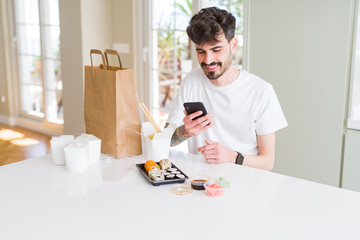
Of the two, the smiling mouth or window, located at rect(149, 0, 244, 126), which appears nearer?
the smiling mouth

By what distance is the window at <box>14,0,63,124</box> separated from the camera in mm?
5113

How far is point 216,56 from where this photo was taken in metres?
1.98

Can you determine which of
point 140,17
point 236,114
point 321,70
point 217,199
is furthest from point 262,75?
point 217,199

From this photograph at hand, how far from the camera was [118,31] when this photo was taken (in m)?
4.34

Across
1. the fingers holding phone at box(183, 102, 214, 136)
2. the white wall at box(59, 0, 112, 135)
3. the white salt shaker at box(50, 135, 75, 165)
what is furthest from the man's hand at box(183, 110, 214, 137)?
the white wall at box(59, 0, 112, 135)

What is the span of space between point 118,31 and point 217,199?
127 inches

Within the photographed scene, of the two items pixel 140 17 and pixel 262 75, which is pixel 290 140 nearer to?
pixel 262 75

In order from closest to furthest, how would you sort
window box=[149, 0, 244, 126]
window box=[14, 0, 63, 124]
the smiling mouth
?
the smiling mouth → window box=[149, 0, 244, 126] → window box=[14, 0, 63, 124]

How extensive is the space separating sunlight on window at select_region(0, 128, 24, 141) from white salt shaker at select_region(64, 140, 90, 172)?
3782mm

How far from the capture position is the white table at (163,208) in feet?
3.98

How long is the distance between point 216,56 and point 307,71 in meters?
1.18

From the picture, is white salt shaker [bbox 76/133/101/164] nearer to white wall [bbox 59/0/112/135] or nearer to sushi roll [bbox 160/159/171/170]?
sushi roll [bbox 160/159/171/170]

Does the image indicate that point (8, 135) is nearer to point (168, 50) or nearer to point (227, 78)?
point (168, 50)

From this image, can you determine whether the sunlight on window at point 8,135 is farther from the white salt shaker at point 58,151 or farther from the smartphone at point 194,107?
the smartphone at point 194,107
